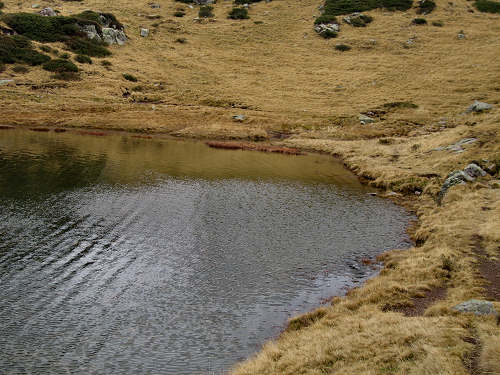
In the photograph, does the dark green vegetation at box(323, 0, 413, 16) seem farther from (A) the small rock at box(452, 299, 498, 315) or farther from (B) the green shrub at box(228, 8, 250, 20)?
(A) the small rock at box(452, 299, 498, 315)

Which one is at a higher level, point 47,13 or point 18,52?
point 47,13

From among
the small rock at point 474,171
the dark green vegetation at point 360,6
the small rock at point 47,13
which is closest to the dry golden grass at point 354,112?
the small rock at point 474,171

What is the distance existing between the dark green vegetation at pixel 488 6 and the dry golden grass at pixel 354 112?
3.34 metres

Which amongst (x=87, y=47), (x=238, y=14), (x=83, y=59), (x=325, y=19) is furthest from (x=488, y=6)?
(x=83, y=59)

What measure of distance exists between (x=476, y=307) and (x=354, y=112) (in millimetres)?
56693

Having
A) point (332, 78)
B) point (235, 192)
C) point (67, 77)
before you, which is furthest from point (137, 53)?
point (235, 192)

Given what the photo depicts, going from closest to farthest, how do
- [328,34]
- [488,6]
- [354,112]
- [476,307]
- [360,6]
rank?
[476,307] < [354,112] < [328,34] < [488,6] < [360,6]

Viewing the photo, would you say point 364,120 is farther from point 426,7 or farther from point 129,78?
point 426,7

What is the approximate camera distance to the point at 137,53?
8688cm

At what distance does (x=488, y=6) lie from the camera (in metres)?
104

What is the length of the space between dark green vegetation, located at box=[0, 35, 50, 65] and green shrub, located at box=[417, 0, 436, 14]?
8857cm

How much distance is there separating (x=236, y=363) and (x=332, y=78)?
7643 centimetres

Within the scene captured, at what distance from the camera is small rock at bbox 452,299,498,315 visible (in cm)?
1271

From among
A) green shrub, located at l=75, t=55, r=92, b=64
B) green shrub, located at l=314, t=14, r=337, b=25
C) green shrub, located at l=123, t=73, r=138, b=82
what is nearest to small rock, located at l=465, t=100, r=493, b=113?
green shrub, located at l=314, t=14, r=337, b=25
